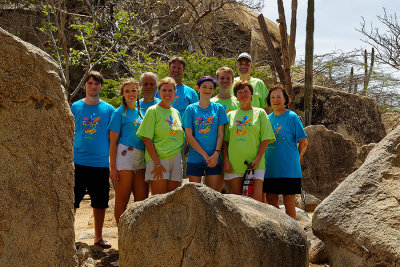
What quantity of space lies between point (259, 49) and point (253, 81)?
11.7 m

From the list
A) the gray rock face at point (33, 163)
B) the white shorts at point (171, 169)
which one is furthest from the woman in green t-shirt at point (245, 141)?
the gray rock face at point (33, 163)

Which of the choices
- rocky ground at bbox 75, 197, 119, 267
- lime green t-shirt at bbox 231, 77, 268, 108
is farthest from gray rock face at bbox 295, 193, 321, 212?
rocky ground at bbox 75, 197, 119, 267

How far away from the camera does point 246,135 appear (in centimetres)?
523

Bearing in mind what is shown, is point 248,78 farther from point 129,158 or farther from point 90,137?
point 90,137

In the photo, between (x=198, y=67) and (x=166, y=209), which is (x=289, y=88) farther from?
(x=166, y=209)

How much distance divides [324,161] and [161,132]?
4.62 meters

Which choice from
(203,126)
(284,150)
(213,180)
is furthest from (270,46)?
(213,180)

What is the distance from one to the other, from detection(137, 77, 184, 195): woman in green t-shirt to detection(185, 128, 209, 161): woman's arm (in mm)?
73

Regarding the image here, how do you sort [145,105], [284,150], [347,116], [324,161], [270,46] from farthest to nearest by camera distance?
[347,116] → [270,46] → [324,161] → [145,105] → [284,150]

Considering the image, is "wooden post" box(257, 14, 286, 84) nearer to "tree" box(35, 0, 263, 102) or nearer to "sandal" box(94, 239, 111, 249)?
"tree" box(35, 0, 263, 102)

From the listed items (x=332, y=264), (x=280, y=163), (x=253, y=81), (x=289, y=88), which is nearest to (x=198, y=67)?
(x=289, y=88)

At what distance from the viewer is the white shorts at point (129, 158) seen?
5.14m

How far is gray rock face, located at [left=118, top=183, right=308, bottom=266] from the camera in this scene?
327 centimetres

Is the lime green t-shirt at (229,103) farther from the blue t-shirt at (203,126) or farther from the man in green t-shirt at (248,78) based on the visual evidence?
the blue t-shirt at (203,126)
